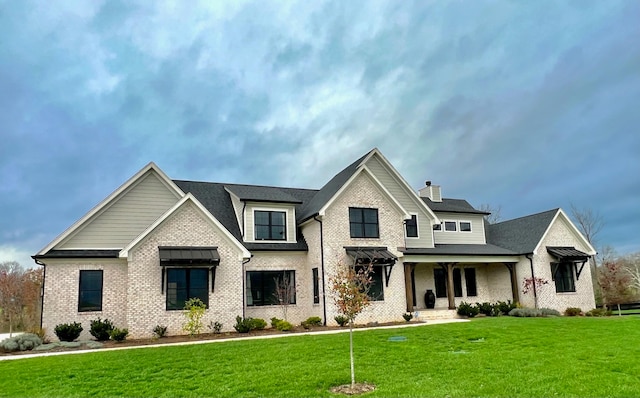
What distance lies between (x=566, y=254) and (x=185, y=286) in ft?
71.4

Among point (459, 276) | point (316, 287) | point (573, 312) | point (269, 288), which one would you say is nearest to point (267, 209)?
point (269, 288)

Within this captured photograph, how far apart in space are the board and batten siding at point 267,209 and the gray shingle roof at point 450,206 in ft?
33.8

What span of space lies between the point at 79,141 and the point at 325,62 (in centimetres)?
1683

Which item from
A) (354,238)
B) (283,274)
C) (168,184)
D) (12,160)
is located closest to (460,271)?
(354,238)

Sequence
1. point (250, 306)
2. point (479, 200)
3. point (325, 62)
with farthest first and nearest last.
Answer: point (479, 200)
point (325, 62)
point (250, 306)

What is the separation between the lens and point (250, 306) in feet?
70.6

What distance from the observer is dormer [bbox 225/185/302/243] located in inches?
907

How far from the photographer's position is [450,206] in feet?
102

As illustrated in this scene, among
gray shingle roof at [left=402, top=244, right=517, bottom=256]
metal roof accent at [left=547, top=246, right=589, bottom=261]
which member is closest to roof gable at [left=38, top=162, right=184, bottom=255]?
gray shingle roof at [left=402, top=244, right=517, bottom=256]

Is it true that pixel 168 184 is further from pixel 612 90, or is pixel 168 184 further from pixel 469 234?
pixel 612 90

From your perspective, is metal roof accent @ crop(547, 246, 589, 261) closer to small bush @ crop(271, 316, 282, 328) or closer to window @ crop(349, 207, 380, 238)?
window @ crop(349, 207, 380, 238)

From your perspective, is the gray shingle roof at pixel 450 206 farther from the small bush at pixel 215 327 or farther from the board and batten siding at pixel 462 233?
the small bush at pixel 215 327

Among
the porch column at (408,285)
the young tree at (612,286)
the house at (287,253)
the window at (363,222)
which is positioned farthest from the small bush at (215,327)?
the young tree at (612,286)

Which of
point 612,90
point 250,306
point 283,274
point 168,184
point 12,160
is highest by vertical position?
point 612,90
